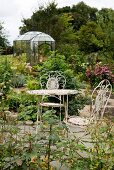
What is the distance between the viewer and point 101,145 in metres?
3.39

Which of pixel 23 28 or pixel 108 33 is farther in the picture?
pixel 23 28

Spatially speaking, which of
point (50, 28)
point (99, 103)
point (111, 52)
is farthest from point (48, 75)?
point (50, 28)

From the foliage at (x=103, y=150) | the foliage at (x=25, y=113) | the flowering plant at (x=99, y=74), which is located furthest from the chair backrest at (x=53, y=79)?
the foliage at (x=103, y=150)

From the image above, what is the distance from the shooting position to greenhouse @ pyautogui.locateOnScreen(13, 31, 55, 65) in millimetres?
17422

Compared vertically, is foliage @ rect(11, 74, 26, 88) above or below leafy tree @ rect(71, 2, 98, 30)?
below

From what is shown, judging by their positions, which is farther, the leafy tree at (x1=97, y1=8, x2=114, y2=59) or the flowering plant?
the leafy tree at (x1=97, y1=8, x2=114, y2=59)

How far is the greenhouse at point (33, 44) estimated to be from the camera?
17422 millimetres

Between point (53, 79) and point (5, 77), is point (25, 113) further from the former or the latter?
point (5, 77)

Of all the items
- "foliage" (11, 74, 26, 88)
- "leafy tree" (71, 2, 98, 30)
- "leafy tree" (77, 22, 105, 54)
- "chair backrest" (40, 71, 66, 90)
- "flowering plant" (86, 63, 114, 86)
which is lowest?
"foliage" (11, 74, 26, 88)

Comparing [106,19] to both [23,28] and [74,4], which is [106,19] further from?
[74,4]

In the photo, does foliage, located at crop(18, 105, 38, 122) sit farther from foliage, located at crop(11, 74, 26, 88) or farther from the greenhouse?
the greenhouse

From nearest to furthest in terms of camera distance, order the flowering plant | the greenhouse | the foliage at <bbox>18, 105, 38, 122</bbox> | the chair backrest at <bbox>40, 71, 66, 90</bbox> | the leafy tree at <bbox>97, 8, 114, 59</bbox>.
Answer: the foliage at <bbox>18, 105, 38, 122</bbox> → the chair backrest at <bbox>40, 71, 66, 90</bbox> → the flowering plant → the leafy tree at <bbox>97, 8, 114, 59</bbox> → the greenhouse

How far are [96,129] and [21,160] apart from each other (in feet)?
2.33

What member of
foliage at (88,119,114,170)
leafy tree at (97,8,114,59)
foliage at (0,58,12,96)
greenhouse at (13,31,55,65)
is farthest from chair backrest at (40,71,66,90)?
greenhouse at (13,31,55,65)
